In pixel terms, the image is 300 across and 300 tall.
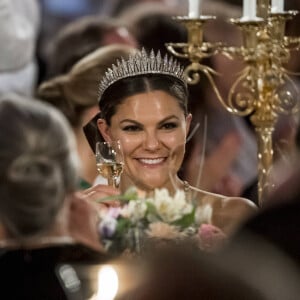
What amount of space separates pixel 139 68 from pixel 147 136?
57 millimetres

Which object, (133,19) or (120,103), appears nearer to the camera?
Answer: (120,103)

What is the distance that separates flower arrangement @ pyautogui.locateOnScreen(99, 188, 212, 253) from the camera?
0.93 m

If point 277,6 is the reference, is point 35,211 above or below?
below

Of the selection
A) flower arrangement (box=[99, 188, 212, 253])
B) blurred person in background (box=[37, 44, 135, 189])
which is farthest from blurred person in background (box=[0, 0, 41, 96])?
flower arrangement (box=[99, 188, 212, 253])

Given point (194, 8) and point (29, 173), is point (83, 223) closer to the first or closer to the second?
point (29, 173)

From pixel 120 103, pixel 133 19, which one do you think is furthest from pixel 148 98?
pixel 133 19

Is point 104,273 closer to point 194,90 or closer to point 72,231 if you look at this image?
point 72,231

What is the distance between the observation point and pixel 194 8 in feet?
3.69

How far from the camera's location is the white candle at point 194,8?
112 centimetres

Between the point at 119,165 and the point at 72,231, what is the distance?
0.09 metres

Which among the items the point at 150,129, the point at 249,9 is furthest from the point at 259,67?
the point at 150,129

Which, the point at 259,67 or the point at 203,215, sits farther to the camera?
the point at 259,67

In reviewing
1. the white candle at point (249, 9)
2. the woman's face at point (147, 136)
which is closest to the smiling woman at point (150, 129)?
the woman's face at point (147, 136)

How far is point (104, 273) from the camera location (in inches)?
35.9
